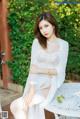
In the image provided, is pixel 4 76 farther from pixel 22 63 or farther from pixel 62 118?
pixel 62 118

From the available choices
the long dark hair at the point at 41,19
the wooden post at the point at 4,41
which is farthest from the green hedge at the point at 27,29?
the long dark hair at the point at 41,19

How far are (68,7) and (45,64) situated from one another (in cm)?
265

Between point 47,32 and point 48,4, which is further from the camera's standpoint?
point 48,4

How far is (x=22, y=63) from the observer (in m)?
5.66

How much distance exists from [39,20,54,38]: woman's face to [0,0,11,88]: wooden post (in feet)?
8.42

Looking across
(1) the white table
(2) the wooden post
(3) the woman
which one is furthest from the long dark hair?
(2) the wooden post

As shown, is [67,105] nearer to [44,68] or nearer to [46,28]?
[44,68]

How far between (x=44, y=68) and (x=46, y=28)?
381 millimetres

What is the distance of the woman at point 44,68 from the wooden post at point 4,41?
98.2 inches

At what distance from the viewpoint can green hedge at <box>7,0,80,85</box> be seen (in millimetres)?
5562

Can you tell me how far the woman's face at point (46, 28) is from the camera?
314cm

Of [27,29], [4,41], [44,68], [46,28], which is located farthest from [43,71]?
[4,41]

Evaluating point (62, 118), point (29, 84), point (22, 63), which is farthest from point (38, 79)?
point (22, 63)

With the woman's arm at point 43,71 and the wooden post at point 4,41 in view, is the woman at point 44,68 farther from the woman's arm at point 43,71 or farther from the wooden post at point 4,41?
the wooden post at point 4,41
